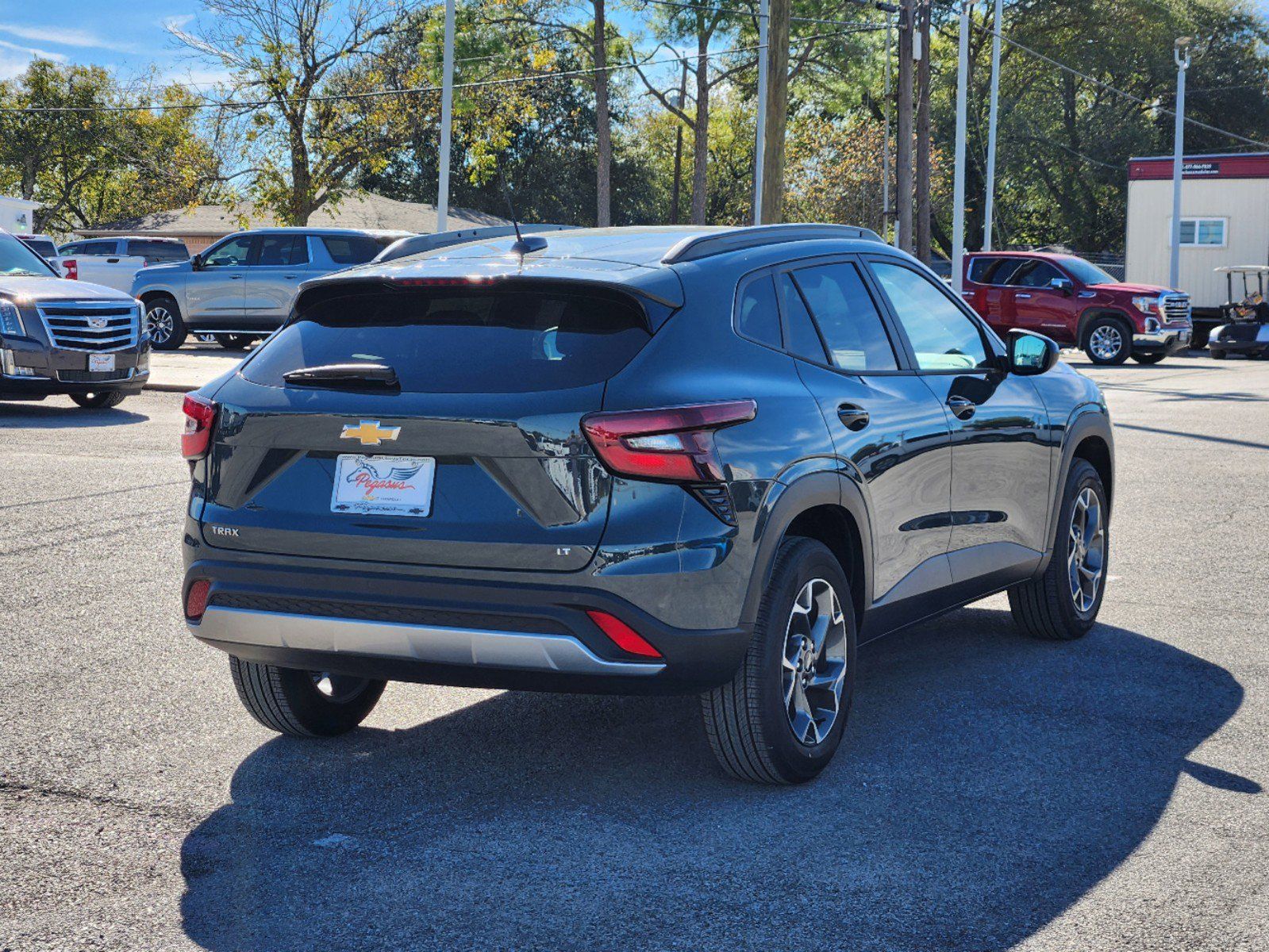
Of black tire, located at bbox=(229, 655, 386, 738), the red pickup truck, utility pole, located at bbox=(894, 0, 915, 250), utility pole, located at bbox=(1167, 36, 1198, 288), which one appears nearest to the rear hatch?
black tire, located at bbox=(229, 655, 386, 738)

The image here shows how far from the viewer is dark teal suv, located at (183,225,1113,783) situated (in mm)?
4078

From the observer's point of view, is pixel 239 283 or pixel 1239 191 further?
pixel 1239 191

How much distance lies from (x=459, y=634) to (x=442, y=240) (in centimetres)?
177

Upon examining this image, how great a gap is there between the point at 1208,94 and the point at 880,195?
1424 centimetres

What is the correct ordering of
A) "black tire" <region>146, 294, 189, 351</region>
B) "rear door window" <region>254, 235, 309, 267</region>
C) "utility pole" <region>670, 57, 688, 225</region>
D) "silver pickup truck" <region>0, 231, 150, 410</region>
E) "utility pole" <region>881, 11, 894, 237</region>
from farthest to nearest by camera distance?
"utility pole" <region>670, 57, 688, 225</region>
"utility pole" <region>881, 11, 894, 237</region>
"black tire" <region>146, 294, 189, 351</region>
"rear door window" <region>254, 235, 309, 267</region>
"silver pickup truck" <region>0, 231, 150, 410</region>

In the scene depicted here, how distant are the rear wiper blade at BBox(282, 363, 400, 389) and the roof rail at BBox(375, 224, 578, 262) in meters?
0.71

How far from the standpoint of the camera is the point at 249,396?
4.46 metres

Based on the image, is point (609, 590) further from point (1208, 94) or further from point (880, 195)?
point (1208, 94)

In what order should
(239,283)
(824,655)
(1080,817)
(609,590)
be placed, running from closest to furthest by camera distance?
(609,590) < (1080,817) < (824,655) < (239,283)

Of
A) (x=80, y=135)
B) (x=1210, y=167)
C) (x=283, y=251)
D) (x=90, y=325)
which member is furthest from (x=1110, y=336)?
(x=80, y=135)

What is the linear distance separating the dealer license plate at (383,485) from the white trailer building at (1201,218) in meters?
39.6

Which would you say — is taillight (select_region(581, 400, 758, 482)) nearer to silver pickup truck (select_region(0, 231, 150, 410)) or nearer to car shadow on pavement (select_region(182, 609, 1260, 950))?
car shadow on pavement (select_region(182, 609, 1260, 950))

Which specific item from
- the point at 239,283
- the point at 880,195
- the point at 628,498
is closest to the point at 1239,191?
the point at 880,195

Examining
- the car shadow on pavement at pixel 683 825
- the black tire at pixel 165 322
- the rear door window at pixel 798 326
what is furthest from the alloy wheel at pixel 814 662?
the black tire at pixel 165 322
